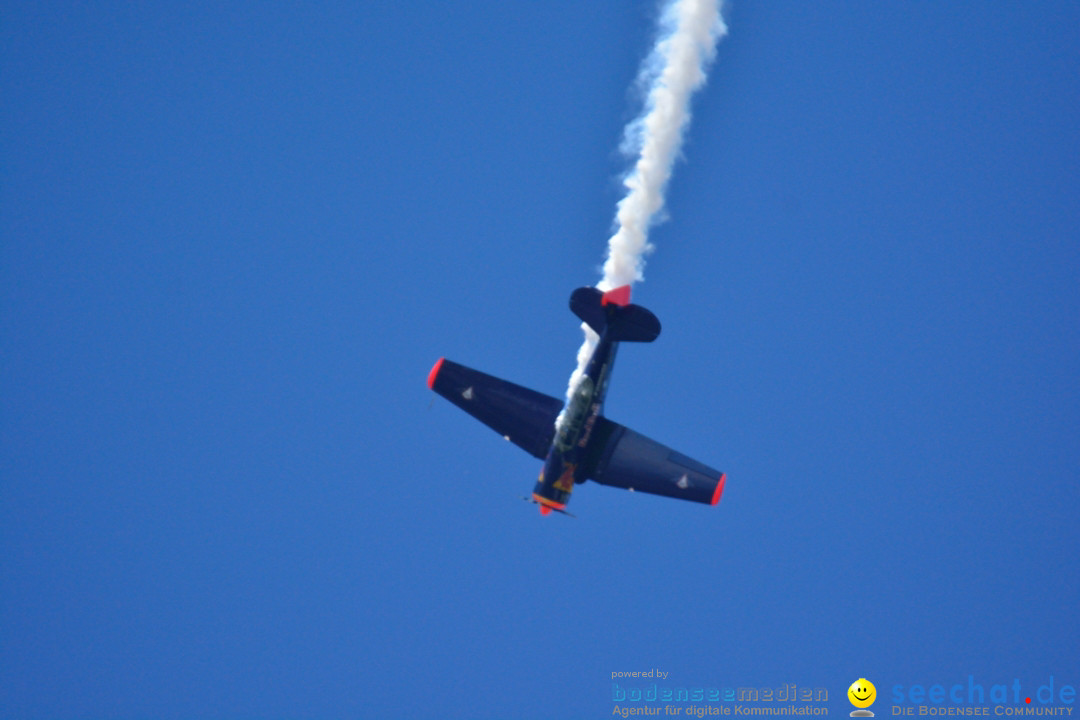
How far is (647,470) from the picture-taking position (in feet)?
108

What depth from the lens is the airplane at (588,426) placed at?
30281mm

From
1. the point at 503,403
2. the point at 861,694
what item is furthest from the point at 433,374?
the point at 861,694

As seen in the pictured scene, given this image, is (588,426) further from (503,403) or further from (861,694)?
(861,694)

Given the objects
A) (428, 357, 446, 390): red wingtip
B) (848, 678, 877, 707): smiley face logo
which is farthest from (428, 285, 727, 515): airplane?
(848, 678, 877, 707): smiley face logo

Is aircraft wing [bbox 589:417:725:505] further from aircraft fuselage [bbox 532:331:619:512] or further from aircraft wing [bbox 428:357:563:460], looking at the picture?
aircraft wing [bbox 428:357:563:460]

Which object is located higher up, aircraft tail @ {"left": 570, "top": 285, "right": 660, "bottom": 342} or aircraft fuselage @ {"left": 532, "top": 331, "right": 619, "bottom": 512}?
aircraft tail @ {"left": 570, "top": 285, "right": 660, "bottom": 342}

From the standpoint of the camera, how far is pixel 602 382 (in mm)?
30594

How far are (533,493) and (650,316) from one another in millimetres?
6564

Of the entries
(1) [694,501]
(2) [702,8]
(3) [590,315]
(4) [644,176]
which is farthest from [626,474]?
(2) [702,8]

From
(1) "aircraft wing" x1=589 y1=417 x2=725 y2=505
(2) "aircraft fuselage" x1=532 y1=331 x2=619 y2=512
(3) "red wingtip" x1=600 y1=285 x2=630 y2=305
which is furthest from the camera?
(1) "aircraft wing" x1=589 y1=417 x2=725 y2=505

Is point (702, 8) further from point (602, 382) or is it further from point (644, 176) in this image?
point (602, 382)

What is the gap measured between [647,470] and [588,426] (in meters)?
3.20

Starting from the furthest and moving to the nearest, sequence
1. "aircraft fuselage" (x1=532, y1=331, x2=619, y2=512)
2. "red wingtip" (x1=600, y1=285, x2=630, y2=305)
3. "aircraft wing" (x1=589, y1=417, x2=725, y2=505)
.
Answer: "aircraft wing" (x1=589, y1=417, x2=725, y2=505)
"aircraft fuselage" (x1=532, y1=331, x2=619, y2=512)
"red wingtip" (x1=600, y1=285, x2=630, y2=305)

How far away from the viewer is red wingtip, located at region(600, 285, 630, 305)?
98.5 ft
